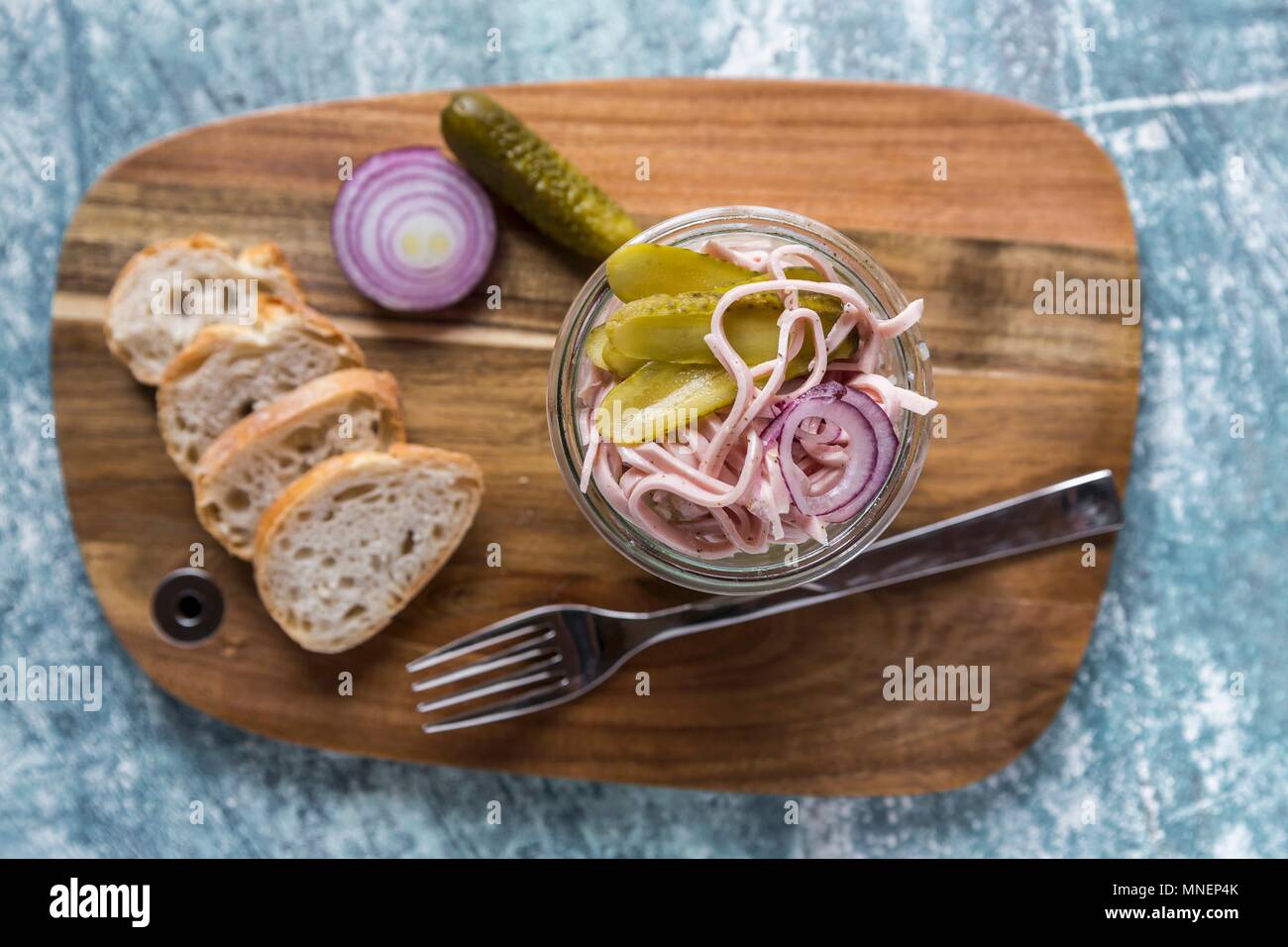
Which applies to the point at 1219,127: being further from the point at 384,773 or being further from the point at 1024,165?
the point at 384,773

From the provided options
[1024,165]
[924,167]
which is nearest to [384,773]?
[924,167]

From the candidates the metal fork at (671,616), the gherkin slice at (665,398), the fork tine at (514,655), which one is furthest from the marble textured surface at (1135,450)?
the gherkin slice at (665,398)

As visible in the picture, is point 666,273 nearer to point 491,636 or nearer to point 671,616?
point 671,616

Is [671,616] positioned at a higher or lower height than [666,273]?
lower

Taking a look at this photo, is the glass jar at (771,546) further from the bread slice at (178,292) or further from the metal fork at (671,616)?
the bread slice at (178,292)

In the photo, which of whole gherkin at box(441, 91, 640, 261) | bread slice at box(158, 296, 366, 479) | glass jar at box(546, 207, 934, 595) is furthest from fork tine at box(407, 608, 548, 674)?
whole gherkin at box(441, 91, 640, 261)

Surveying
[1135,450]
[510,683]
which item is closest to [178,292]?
[510,683]
